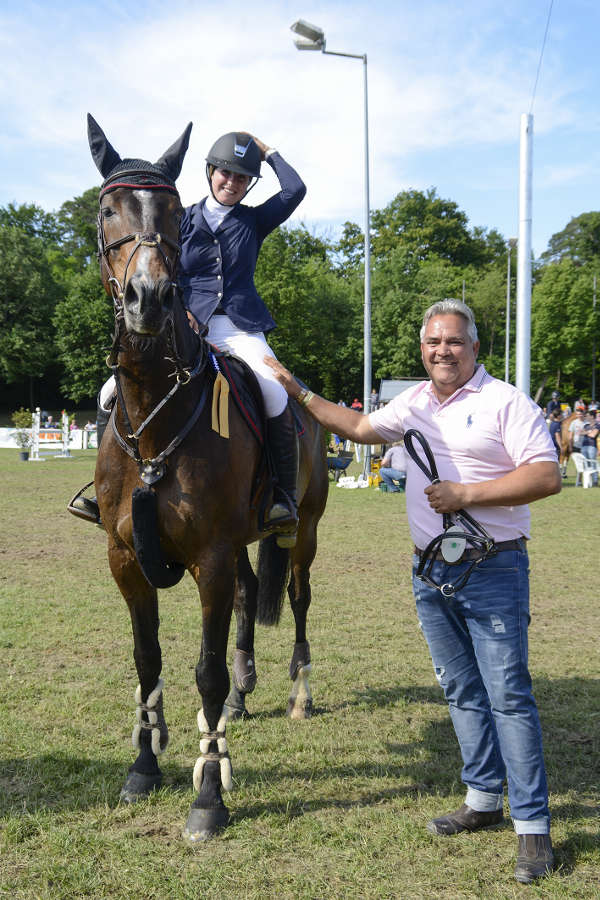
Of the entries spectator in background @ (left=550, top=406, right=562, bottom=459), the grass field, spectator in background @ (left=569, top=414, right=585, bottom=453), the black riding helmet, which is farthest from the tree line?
the black riding helmet

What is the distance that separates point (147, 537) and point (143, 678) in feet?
3.49

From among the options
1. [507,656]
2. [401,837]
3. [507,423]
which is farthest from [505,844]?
[507,423]

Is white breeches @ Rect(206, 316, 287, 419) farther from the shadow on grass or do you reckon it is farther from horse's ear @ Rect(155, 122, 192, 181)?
the shadow on grass

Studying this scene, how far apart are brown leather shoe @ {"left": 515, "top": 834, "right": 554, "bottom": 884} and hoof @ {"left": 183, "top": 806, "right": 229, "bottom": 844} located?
4.52 ft

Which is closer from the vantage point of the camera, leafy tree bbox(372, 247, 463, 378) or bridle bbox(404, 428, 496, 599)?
bridle bbox(404, 428, 496, 599)

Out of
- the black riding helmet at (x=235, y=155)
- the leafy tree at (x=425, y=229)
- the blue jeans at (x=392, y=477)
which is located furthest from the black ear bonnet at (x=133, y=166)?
the leafy tree at (x=425, y=229)

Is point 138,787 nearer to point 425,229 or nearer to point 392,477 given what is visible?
point 392,477

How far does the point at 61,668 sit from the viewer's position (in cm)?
568

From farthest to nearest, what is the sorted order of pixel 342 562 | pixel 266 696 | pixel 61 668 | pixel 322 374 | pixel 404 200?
pixel 404 200 < pixel 322 374 < pixel 342 562 < pixel 61 668 < pixel 266 696

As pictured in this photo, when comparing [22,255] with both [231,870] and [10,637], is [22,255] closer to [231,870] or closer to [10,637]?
[10,637]

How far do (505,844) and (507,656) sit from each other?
96cm

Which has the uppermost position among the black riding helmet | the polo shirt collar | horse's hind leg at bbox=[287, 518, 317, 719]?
the black riding helmet

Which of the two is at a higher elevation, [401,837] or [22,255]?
[22,255]

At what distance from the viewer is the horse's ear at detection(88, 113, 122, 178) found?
3.44 meters
